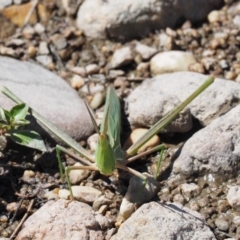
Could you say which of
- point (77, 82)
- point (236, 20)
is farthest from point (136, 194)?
point (236, 20)

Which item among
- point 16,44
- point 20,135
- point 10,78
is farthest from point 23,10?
point 20,135

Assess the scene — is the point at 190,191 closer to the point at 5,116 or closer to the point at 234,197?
the point at 234,197

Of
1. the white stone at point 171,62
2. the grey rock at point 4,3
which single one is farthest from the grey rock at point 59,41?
the white stone at point 171,62

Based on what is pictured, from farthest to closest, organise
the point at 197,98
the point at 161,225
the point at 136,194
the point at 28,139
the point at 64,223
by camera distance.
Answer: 1. the point at 197,98
2. the point at 28,139
3. the point at 136,194
4. the point at 64,223
5. the point at 161,225

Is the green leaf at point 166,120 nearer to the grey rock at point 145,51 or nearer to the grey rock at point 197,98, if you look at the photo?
the grey rock at point 197,98

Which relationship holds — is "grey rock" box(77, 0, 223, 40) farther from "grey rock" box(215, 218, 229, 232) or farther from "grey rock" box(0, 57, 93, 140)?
"grey rock" box(215, 218, 229, 232)
